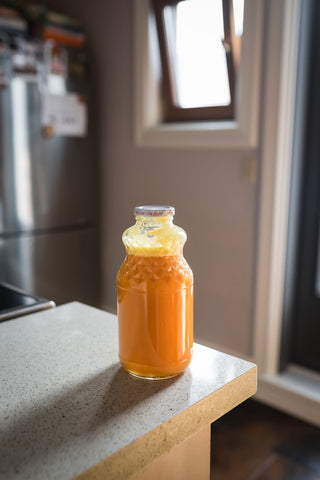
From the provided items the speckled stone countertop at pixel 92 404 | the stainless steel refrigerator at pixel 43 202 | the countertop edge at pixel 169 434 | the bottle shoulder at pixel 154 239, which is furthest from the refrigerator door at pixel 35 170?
the countertop edge at pixel 169 434

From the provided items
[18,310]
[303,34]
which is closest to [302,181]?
[303,34]

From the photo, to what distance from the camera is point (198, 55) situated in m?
2.33

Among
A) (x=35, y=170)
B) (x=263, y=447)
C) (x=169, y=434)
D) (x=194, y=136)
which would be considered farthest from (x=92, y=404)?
(x=35, y=170)

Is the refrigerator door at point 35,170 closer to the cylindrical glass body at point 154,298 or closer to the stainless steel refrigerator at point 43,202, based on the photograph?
the stainless steel refrigerator at point 43,202

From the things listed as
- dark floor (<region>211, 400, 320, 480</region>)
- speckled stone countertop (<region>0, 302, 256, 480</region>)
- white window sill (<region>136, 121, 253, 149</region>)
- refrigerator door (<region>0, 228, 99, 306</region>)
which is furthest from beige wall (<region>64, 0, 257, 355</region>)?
speckled stone countertop (<region>0, 302, 256, 480</region>)

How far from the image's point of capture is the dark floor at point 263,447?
5.36ft

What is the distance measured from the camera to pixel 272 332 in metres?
2.10

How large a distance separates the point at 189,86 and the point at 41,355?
77.3 inches

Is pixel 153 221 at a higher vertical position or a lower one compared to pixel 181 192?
higher

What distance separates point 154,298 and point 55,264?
6.32ft

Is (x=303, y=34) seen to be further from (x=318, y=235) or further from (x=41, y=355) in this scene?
(x=41, y=355)

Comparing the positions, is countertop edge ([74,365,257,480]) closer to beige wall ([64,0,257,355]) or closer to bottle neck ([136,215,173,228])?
bottle neck ([136,215,173,228])

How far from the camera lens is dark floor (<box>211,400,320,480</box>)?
1633 millimetres

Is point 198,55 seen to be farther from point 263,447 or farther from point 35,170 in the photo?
point 263,447
